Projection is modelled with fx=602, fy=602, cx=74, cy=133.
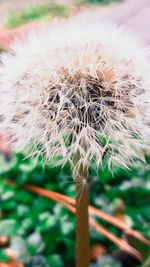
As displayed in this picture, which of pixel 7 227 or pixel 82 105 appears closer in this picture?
pixel 82 105

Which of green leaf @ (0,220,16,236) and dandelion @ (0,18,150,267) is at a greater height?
dandelion @ (0,18,150,267)

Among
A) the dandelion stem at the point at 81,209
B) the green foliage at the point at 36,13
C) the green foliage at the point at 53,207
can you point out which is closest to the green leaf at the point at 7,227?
the green foliage at the point at 53,207

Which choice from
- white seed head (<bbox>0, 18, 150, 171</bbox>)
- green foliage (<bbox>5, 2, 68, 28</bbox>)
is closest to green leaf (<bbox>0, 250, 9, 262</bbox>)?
white seed head (<bbox>0, 18, 150, 171</bbox>)

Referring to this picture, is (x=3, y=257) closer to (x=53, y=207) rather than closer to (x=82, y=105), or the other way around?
(x=53, y=207)

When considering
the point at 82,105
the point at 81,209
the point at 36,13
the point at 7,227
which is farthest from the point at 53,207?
the point at 36,13

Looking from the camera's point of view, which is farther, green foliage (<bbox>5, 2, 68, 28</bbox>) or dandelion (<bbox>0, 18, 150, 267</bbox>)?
green foliage (<bbox>5, 2, 68, 28</bbox>)

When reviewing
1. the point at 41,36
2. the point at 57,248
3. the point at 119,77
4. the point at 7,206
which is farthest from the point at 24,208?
the point at 119,77

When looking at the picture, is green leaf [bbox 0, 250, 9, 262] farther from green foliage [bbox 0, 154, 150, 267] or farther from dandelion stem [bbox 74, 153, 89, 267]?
dandelion stem [bbox 74, 153, 89, 267]

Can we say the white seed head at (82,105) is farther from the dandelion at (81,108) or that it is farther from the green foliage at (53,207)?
the green foliage at (53,207)
